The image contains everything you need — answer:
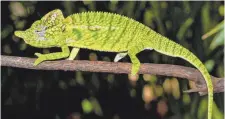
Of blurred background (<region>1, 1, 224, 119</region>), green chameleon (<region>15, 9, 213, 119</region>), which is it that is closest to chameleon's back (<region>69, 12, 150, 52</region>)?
green chameleon (<region>15, 9, 213, 119</region>)

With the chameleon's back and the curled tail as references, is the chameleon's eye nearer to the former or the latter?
the chameleon's back

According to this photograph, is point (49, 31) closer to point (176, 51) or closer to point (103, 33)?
A: point (103, 33)

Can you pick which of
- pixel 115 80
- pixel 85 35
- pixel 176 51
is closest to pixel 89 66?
pixel 85 35

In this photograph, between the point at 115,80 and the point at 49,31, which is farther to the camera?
the point at 115,80

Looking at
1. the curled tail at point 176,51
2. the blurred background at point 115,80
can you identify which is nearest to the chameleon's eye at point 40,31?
the curled tail at point 176,51

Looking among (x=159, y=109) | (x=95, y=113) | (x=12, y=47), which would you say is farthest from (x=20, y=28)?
(x=159, y=109)

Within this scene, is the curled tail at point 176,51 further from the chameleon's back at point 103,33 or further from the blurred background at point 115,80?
the blurred background at point 115,80
